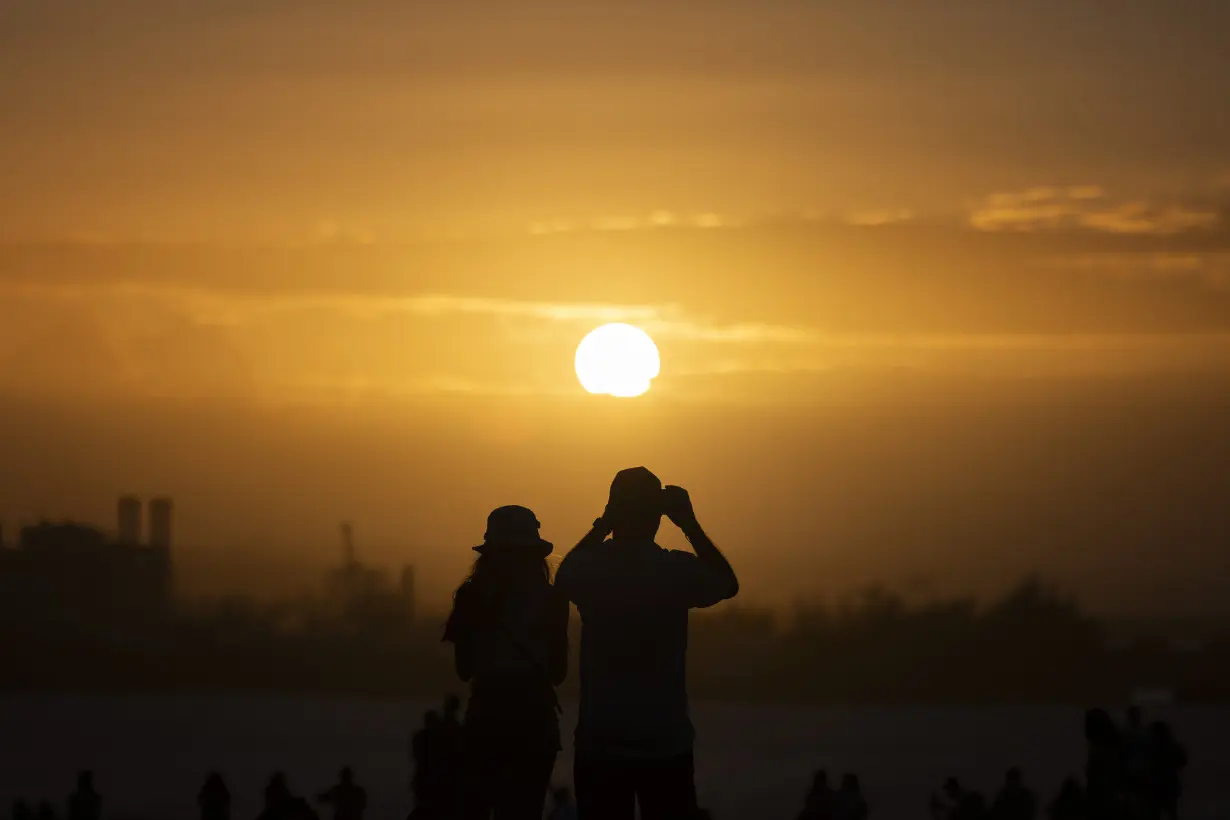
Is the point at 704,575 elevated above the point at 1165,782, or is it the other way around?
the point at 704,575

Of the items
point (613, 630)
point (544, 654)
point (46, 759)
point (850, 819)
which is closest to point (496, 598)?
point (544, 654)

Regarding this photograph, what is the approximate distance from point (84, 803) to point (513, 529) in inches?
404

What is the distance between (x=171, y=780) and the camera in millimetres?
80188

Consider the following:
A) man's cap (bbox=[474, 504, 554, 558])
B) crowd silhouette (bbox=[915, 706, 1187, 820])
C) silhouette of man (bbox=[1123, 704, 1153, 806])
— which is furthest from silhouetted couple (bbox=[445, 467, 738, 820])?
silhouette of man (bbox=[1123, 704, 1153, 806])

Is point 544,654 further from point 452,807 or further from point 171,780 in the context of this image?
point 171,780

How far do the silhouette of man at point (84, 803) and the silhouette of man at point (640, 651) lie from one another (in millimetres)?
10537

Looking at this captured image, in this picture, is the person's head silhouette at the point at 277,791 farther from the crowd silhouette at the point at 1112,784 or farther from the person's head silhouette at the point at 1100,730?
the person's head silhouette at the point at 1100,730

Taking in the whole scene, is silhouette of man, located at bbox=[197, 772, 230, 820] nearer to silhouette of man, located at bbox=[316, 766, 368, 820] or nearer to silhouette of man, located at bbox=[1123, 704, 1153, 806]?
silhouette of man, located at bbox=[316, 766, 368, 820]

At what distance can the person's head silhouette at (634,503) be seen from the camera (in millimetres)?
6188

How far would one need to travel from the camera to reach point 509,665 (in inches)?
272

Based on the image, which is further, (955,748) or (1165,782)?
(955,748)

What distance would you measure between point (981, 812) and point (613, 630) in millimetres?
9204

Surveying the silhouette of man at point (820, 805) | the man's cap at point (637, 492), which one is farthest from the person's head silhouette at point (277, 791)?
the man's cap at point (637, 492)

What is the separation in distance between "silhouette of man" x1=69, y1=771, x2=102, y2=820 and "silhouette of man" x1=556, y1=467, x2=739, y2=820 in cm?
1054
